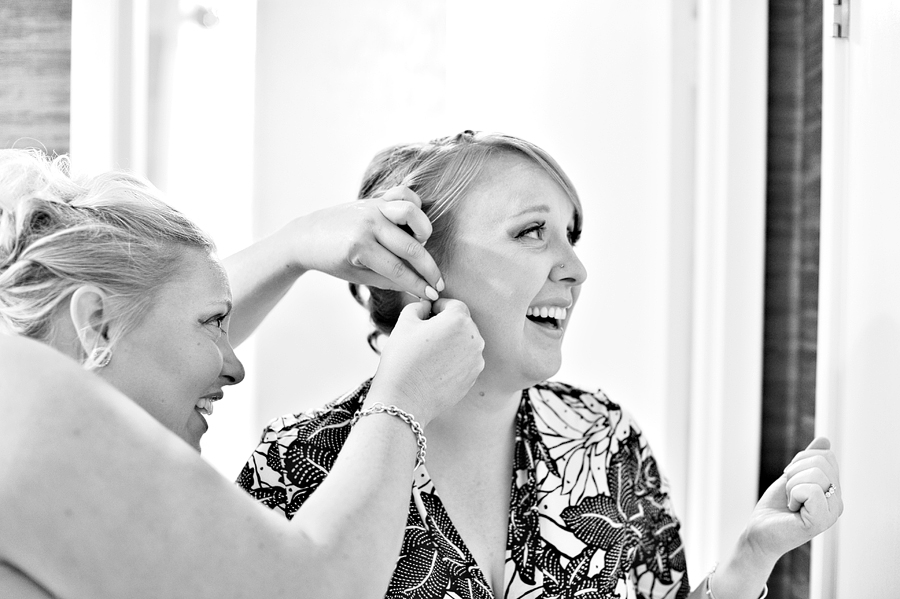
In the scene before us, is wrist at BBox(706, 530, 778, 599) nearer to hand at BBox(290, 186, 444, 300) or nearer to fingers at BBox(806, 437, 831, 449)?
fingers at BBox(806, 437, 831, 449)

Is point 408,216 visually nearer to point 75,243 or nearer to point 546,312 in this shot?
point 546,312

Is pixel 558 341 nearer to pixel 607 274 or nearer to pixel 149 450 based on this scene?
pixel 607 274

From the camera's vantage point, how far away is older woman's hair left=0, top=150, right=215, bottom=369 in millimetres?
859

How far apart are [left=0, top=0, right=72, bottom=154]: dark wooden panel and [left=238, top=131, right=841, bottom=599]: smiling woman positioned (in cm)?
72

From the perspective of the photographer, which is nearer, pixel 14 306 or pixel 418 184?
pixel 14 306

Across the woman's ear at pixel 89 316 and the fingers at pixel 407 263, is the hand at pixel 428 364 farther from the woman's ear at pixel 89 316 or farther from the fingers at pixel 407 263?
the woman's ear at pixel 89 316

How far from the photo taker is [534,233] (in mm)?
1342

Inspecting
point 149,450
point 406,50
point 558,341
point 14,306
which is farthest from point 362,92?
point 149,450

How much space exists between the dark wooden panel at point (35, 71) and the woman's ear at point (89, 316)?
935mm

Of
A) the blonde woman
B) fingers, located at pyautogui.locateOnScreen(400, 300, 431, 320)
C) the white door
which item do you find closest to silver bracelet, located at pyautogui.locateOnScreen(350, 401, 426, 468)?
the blonde woman

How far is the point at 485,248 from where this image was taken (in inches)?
51.7

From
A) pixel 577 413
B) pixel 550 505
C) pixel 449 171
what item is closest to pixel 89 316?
pixel 449 171

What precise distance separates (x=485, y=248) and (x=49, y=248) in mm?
662

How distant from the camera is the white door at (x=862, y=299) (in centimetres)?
111
